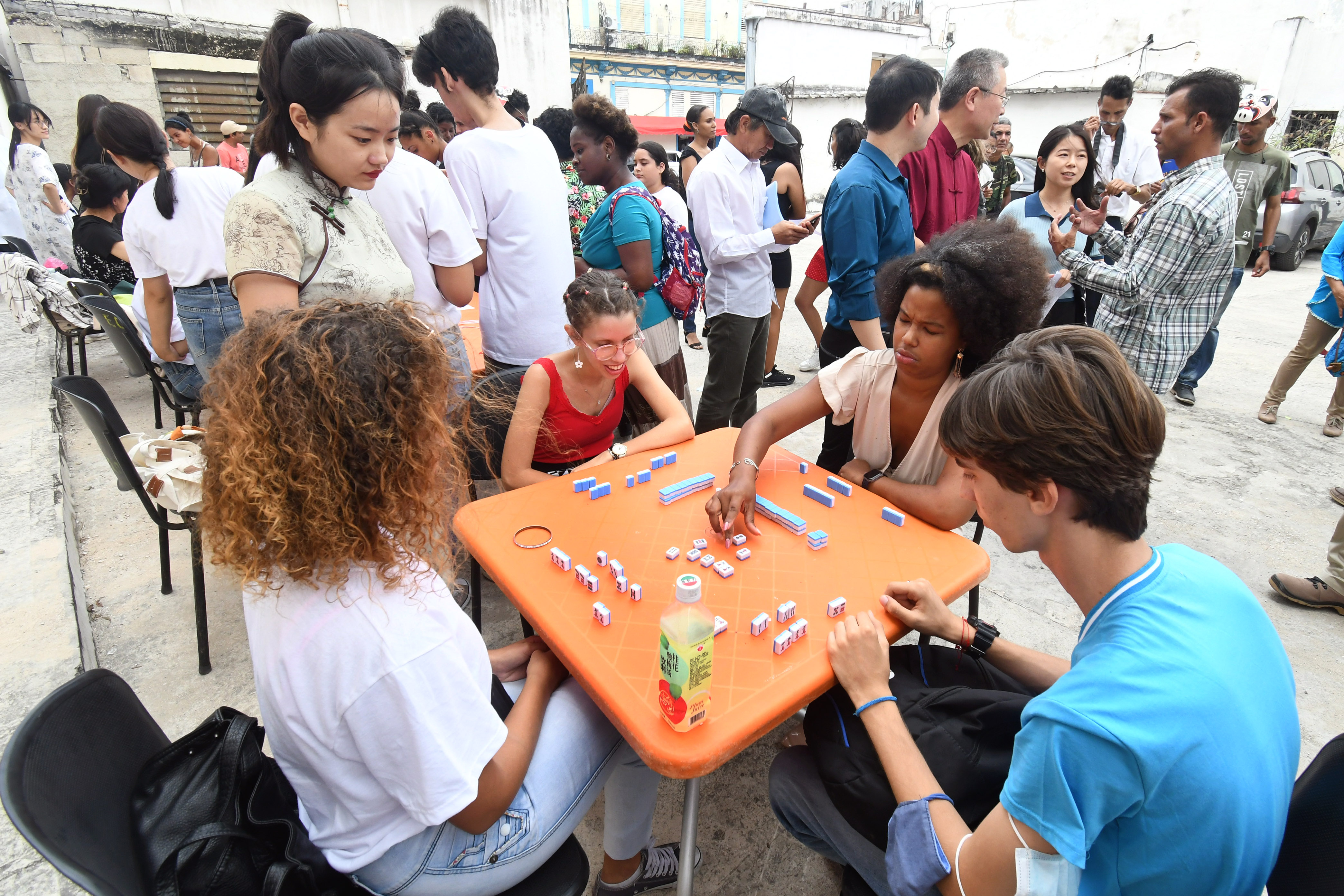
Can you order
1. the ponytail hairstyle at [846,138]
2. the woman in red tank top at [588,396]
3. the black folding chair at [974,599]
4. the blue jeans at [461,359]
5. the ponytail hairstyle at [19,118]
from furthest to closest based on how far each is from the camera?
the ponytail hairstyle at [19,118]
the ponytail hairstyle at [846,138]
the woman in red tank top at [588,396]
the blue jeans at [461,359]
the black folding chair at [974,599]

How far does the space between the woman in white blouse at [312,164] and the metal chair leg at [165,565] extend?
1.59m

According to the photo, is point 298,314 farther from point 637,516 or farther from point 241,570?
point 637,516

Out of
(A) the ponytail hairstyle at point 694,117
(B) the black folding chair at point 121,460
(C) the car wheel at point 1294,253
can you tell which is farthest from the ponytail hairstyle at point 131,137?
(C) the car wheel at point 1294,253

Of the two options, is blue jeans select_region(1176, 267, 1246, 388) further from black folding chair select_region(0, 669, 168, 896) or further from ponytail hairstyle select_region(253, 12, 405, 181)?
black folding chair select_region(0, 669, 168, 896)

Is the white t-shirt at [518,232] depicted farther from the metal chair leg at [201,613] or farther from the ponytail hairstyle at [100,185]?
the ponytail hairstyle at [100,185]

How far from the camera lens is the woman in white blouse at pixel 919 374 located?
6.15 ft

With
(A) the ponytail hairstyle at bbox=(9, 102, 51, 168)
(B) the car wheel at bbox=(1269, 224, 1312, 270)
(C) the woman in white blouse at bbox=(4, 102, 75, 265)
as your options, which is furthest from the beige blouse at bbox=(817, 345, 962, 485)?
(B) the car wheel at bbox=(1269, 224, 1312, 270)

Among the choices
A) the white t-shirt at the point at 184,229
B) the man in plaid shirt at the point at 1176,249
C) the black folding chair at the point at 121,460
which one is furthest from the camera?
the man in plaid shirt at the point at 1176,249

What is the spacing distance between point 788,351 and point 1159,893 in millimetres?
5535

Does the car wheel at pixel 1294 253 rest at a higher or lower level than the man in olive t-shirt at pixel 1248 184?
lower

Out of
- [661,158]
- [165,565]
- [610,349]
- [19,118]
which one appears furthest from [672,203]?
[19,118]

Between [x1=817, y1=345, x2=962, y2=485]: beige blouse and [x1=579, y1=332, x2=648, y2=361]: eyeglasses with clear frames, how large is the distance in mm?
673

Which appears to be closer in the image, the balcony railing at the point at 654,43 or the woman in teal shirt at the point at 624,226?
the woman in teal shirt at the point at 624,226

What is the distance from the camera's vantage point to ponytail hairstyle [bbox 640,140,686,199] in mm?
5344
